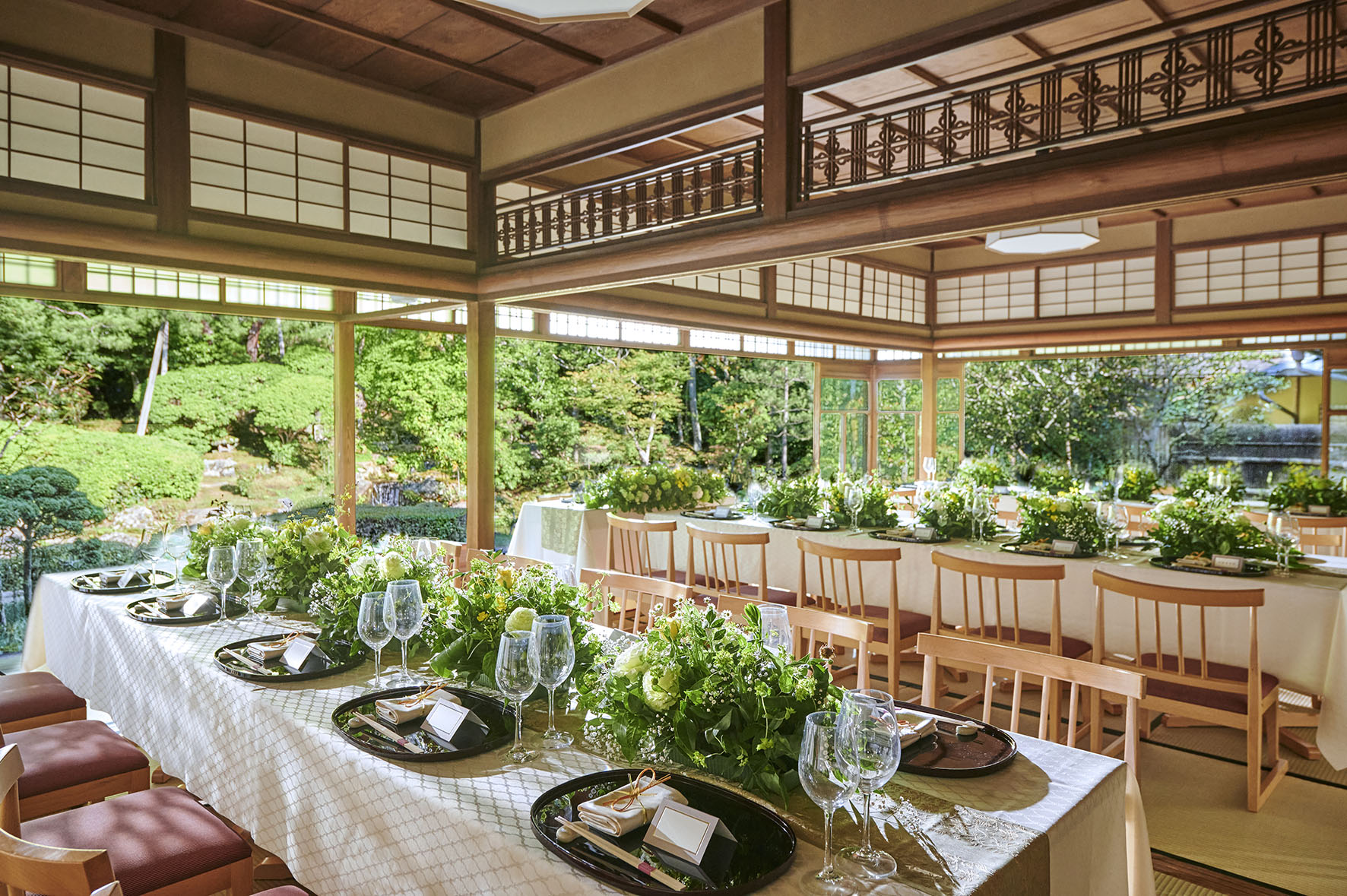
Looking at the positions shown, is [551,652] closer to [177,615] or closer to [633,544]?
[177,615]

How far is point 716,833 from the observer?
4.13 feet

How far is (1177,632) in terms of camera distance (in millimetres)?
3100

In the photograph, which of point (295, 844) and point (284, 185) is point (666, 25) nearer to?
point (284, 185)

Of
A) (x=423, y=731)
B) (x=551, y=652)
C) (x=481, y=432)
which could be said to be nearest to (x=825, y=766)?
(x=551, y=652)

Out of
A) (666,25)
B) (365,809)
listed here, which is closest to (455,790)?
(365,809)

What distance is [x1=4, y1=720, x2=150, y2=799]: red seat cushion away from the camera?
2.16m

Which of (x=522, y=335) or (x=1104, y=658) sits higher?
(x=522, y=335)

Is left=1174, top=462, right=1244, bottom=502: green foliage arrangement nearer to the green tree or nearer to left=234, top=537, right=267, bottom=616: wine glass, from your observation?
left=234, top=537, right=267, bottom=616: wine glass

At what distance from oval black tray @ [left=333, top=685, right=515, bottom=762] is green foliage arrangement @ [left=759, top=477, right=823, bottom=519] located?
344 centimetres

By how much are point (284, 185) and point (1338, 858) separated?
566 cm

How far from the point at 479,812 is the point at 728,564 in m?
3.63

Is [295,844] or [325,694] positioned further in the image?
[325,694]

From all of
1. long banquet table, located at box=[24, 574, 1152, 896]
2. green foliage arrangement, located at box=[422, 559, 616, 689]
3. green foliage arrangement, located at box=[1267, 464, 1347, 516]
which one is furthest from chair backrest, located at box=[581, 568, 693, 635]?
green foliage arrangement, located at box=[1267, 464, 1347, 516]

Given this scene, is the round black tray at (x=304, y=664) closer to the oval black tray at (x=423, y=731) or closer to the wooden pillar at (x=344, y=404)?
the oval black tray at (x=423, y=731)
